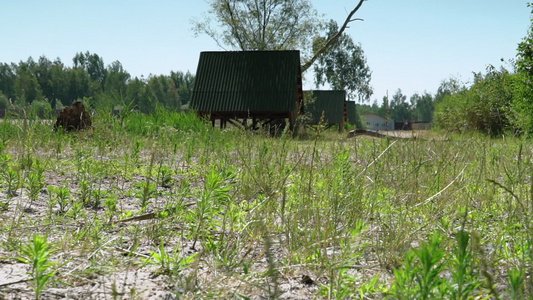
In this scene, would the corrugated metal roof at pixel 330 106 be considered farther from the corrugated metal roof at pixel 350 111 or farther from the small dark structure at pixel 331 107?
the corrugated metal roof at pixel 350 111

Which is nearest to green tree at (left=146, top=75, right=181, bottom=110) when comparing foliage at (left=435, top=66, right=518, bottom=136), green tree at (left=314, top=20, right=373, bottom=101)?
green tree at (left=314, top=20, right=373, bottom=101)

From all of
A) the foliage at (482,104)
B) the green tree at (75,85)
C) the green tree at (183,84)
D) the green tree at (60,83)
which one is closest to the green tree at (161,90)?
the green tree at (183,84)

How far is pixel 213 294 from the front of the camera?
193cm

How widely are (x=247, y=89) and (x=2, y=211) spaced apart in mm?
17651

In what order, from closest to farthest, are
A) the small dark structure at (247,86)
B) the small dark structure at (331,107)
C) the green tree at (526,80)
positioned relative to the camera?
the green tree at (526,80) → the small dark structure at (247,86) → the small dark structure at (331,107)

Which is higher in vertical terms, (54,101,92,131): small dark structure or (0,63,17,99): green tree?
(0,63,17,99): green tree

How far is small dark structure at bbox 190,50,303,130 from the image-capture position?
2028 centimetres

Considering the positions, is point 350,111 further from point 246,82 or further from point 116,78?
point 116,78

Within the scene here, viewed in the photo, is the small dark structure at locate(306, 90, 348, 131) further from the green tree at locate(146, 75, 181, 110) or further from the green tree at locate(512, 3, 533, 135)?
the green tree at locate(146, 75, 181, 110)

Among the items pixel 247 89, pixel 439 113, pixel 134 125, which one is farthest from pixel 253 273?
pixel 439 113

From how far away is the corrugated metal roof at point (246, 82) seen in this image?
20297mm

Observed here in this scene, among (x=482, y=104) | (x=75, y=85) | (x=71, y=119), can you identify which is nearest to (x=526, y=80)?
(x=482, y=104)

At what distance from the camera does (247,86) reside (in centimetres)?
2073

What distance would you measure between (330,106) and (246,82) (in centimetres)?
2304
